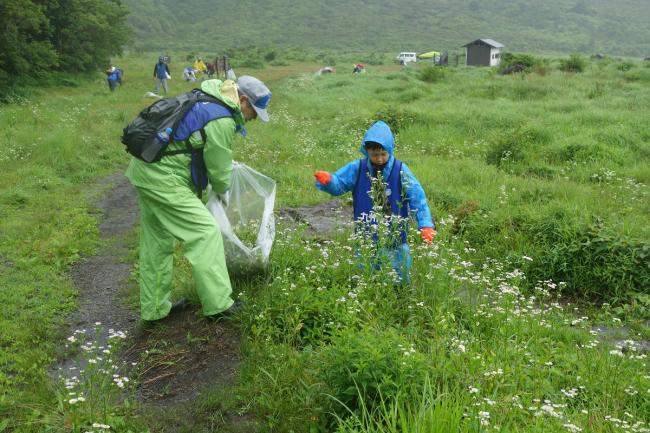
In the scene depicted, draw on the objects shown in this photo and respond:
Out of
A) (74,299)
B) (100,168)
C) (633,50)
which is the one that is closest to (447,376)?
(74,299)

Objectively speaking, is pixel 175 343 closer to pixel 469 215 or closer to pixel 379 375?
pixel 379 375

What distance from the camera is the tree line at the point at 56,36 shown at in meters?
16.8

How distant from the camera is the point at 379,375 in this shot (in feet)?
9.80

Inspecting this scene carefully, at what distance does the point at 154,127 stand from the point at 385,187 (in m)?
1.78

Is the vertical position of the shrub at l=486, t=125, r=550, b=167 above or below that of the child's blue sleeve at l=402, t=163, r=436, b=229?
below

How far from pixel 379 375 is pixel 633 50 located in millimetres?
99739

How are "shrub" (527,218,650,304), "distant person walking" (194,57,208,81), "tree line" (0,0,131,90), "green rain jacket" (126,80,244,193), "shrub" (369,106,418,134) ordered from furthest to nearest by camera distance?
"distant person walking" (194,57,208,81) → "tree line" (0,0,131,90) → "shrub" (369,106,418,134) → "shrub" (527,218,650,304) → "green rain jacket" (126,80,244,193)

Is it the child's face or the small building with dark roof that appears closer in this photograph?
the child's face

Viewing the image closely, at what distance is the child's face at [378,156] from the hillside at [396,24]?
253 feet

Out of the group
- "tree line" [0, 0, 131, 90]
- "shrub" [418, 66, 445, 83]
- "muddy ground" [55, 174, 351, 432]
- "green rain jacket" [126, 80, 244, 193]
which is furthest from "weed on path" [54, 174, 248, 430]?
"shrub" [418, 66, 445, 83]

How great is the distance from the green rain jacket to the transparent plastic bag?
0.44 metres

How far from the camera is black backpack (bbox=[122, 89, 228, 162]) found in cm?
421

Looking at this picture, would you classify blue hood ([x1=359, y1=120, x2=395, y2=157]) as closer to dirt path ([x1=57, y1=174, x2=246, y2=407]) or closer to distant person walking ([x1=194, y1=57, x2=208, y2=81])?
dirt path ([x1=57, y1=174, x2=246, y2=407])

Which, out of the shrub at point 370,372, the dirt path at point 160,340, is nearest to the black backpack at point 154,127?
the dirt path at point 160,340
